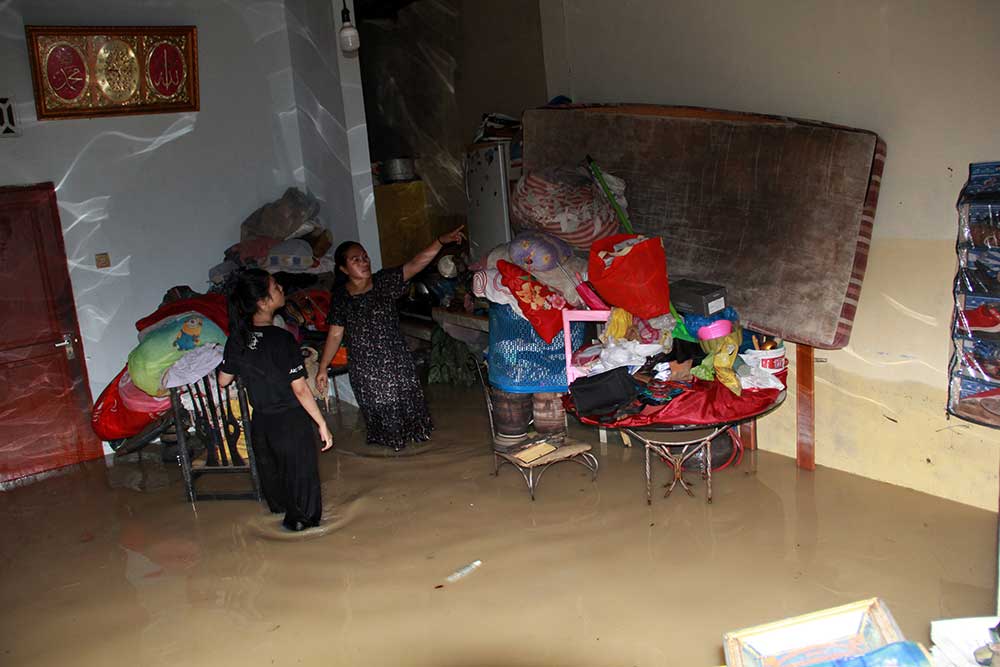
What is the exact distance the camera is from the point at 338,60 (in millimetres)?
6668

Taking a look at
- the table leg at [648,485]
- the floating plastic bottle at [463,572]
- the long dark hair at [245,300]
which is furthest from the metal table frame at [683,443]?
the long dark hair at [245,300]

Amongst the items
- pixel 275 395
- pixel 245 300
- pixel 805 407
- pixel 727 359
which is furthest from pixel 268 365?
pixel 805 407

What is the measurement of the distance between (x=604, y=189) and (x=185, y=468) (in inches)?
124

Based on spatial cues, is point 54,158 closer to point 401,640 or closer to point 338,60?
point 338,60

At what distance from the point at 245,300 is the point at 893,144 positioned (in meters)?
3.42

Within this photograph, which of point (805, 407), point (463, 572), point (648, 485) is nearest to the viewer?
point (463, 572)

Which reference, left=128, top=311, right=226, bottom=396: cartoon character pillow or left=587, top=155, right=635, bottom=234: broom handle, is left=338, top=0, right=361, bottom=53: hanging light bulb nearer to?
left=587, top=155, right=635, bottom=234: broom handle

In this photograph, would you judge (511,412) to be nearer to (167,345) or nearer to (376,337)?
(376,337)

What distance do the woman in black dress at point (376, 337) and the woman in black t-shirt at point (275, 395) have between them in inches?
26.3

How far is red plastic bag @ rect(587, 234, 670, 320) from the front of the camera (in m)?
4.56

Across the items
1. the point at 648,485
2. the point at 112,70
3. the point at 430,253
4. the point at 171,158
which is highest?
the point at 112,70

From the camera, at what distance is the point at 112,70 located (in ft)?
21.2

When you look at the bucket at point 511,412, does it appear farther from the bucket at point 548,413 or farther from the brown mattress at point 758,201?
the brown mattress at point 758,201

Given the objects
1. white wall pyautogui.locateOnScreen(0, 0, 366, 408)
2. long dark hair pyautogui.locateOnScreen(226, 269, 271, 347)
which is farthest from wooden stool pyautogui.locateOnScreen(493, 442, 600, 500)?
white wall pyautogui.locateOnScreen(0, 0, 366, 408)
